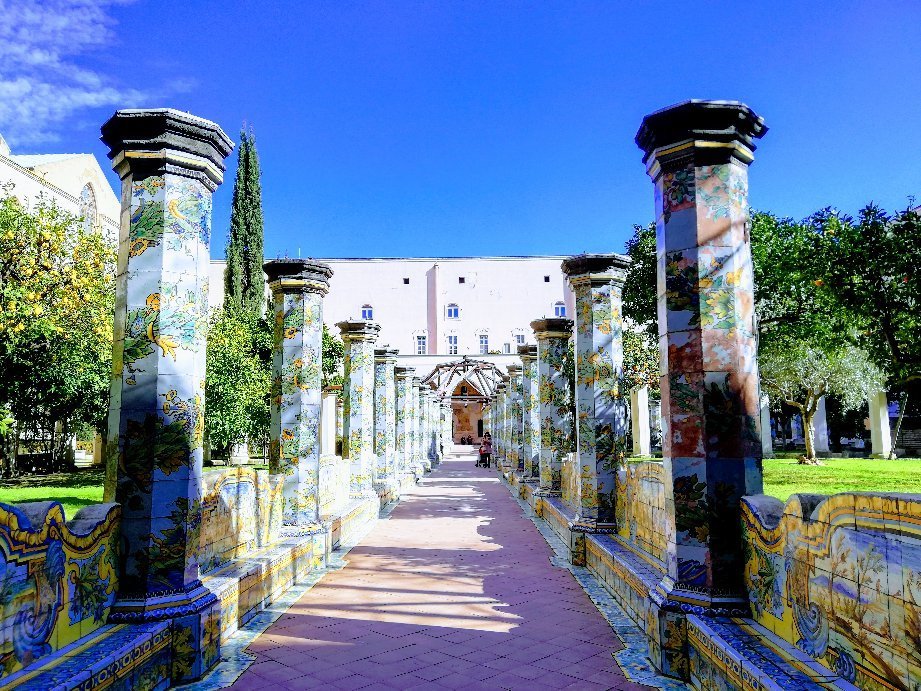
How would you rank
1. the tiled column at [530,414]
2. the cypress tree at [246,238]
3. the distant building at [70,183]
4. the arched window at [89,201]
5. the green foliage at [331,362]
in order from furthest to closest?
the cypress tree at [246,238] < the arched window at [89,201] < the green foliage at [331,362] < the distant building at [70,183] < the tiled column at [530,414]

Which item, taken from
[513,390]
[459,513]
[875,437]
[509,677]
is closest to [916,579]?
[509,677]

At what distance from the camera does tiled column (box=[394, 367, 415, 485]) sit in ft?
61.5

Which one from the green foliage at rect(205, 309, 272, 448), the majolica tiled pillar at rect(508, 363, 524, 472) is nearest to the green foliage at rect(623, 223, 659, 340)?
the majolica tiled pillar at rect(508, 363, 524, 472)

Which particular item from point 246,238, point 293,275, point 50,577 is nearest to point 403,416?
point 293,275

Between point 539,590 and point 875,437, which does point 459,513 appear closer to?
point 539,590

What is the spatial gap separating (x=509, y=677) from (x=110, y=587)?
2.59 meters

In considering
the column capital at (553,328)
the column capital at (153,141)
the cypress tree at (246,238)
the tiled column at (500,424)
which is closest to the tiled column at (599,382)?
the column capital at (553,328)

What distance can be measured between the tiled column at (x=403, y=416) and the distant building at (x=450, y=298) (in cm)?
2423

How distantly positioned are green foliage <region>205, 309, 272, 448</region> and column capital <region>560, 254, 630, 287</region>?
12859 mm

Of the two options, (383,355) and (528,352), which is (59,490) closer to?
(383,355)

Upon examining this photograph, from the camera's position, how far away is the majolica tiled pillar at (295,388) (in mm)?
7992

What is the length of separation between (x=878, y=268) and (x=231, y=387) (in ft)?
55.4

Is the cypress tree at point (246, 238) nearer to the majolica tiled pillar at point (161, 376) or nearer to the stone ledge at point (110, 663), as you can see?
the majolica tiled pillar at point (161, 376)

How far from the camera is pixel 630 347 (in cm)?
2562
